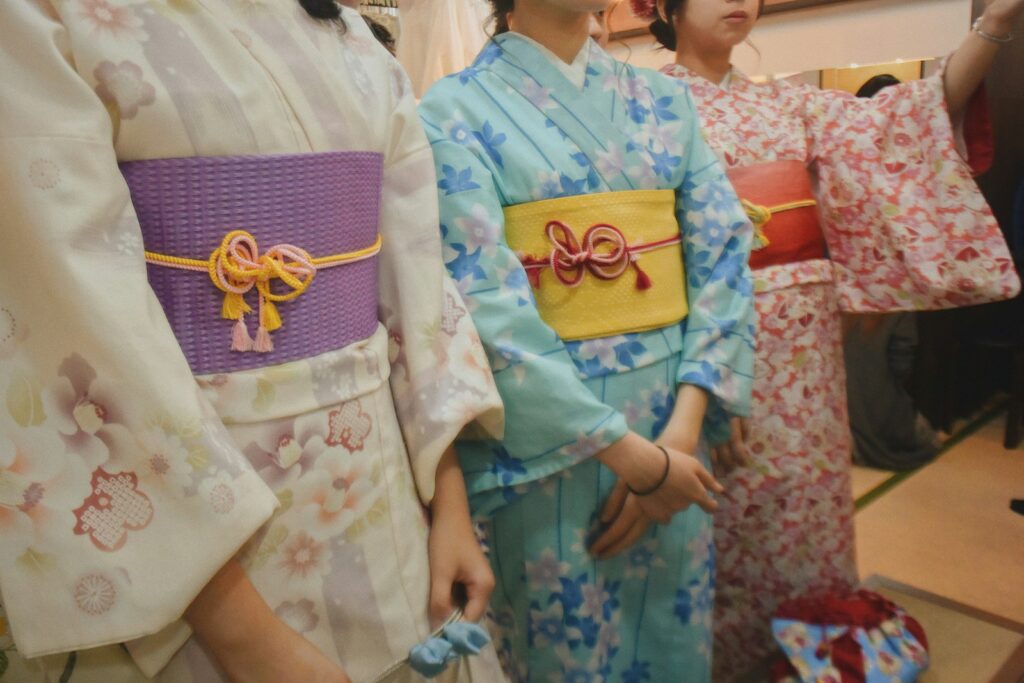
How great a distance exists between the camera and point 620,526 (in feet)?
3.77

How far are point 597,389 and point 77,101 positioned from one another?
0.75 m

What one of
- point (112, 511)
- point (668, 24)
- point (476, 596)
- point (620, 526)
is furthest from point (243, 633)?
point (668, 24)

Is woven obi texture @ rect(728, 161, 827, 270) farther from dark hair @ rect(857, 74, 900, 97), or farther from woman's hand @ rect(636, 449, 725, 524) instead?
dark hair @ rect(857, 74, 900, 97)

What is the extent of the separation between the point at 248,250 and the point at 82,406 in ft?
0.66

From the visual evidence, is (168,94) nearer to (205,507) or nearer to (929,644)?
(205,507)

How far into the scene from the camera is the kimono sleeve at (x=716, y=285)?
1224 mm

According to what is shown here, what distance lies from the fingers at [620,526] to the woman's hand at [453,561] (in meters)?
0.28

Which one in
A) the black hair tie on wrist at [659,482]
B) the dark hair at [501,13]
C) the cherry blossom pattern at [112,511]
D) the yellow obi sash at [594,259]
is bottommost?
the black hair tie on wrist at [659,482]

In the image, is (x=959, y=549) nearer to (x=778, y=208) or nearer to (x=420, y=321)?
(x=778, y=208)

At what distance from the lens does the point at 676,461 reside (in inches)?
43.7

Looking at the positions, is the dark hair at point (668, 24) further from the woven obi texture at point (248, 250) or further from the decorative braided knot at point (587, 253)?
the woven obi texture at point (248, 250)

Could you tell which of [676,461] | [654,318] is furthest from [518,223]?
[676,461]

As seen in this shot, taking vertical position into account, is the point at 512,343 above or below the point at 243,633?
above

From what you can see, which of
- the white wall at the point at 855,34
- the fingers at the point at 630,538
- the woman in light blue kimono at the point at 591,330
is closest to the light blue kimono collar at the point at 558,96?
→ the woman in light blue kimono at the point at 591,330
